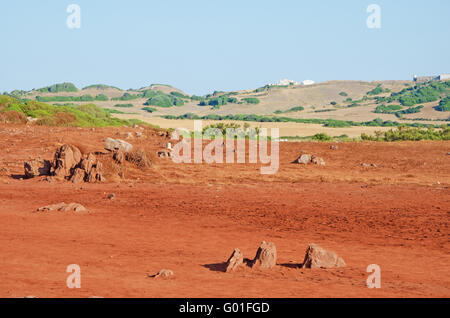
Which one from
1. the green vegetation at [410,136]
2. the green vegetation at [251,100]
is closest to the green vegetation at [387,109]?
the green vegetation at [251,100]

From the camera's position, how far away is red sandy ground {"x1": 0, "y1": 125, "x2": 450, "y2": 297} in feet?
23.1

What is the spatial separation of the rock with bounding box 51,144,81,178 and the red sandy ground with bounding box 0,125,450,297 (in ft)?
2.01

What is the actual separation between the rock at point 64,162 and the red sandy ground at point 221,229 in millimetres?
612

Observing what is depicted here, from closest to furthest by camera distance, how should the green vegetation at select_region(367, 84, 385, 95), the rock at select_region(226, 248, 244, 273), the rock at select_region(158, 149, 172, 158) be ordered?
the rock at select_region(226, 248, 244, 273)
the rock at select_region(158, 149, 172, 158)
the green vegetation at select_region(367, 84, 385, 95)

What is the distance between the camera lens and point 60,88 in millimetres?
111625

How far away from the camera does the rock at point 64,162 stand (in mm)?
17000

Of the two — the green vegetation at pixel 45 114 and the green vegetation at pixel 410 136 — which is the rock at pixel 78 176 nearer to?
the green vegetation at pixel 45 114

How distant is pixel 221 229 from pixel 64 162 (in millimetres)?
7450

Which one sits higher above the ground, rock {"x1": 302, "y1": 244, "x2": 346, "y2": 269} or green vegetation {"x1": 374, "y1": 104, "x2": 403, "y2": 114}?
green vegetation {"x1": 374, "y1": 104, "x2": 403, "y2": 114}

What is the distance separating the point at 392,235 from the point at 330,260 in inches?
125

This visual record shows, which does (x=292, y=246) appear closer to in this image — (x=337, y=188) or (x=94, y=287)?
(x=94, y=287)

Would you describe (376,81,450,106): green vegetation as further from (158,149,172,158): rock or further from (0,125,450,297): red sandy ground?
(158,149,172,158): rock

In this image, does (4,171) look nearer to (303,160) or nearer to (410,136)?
(303,160)

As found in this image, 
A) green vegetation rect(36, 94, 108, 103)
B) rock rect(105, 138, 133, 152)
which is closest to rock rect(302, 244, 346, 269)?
rock rect(105, 138, 133, 152)
